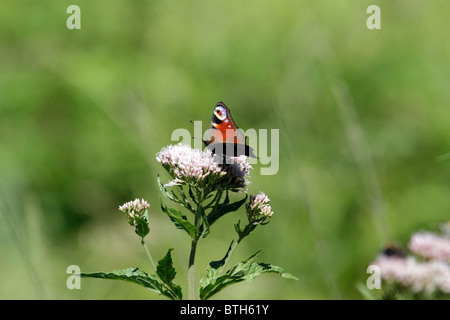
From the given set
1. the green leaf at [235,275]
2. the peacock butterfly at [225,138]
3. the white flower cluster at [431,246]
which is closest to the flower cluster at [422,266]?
the white flower cluster at [431,246]

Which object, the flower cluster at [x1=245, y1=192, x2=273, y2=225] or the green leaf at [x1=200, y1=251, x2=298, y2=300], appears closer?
the green leaf at [x1=200, y1=251, x2=298, y2=300]

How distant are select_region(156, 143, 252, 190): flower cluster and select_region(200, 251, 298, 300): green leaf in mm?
216

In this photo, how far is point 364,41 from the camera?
13.2 ft

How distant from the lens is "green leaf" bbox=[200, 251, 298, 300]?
3.62ft

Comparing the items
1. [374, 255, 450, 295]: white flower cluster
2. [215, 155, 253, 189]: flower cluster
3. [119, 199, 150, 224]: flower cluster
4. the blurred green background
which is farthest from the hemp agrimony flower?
the blurred green background

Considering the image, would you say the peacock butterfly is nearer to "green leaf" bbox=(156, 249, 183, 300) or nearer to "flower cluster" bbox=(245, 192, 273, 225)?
"flower cluster" bbox=(245, 192, 273, 225)

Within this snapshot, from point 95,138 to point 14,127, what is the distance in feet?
1.80

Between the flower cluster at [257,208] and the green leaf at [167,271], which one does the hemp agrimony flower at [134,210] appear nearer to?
the green leaf at [167,271]

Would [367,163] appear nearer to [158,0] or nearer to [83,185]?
[83,185]

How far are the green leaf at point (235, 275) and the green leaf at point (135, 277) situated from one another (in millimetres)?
93

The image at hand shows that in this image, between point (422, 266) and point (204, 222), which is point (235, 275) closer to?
point (204, 222)

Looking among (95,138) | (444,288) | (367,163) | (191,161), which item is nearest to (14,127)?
(95,138)

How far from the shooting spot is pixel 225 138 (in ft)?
4.16

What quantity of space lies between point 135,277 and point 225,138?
397 millimetres
